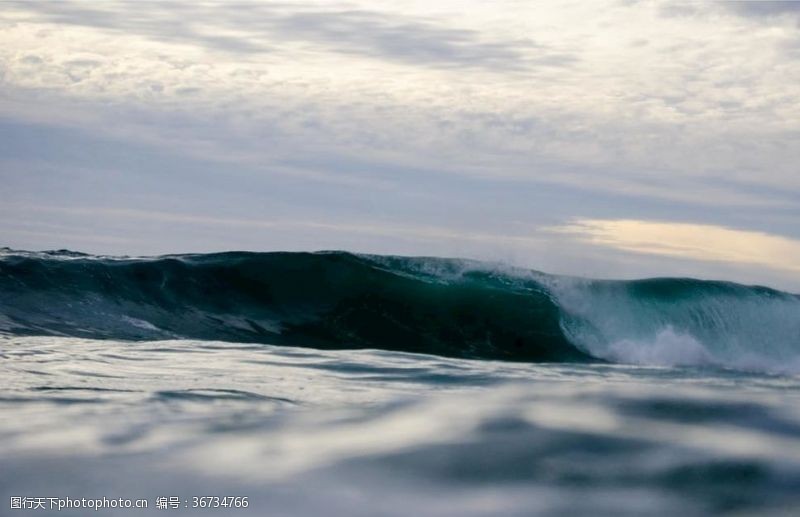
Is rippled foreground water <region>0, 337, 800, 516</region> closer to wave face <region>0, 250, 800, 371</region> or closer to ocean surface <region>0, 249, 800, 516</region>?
ocean surface <region>0, 249, 800, 516</region>

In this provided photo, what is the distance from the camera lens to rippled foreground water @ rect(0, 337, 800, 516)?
2.21m

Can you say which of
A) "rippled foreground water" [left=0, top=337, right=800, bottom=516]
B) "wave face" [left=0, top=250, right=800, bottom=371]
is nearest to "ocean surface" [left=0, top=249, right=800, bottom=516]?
"rippled foreground water" [left=0, top=337, right=800, bottom=516]

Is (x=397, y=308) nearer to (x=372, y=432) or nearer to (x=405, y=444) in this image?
(x=372, y=432)

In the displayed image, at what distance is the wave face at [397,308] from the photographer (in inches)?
434

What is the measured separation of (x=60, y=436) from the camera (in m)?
3.09

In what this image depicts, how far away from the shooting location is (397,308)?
13.1 meters

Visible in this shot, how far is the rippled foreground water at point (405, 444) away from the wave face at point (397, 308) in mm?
5674

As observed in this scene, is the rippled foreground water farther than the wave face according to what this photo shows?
No

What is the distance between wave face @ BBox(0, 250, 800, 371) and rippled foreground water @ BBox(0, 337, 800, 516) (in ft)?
18.6

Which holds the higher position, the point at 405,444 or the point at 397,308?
the point at 397,308

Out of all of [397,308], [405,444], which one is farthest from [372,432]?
[397,308]

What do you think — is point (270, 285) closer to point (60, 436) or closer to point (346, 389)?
point (346, 389)

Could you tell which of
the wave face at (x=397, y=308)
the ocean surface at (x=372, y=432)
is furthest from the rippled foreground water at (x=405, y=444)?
the wave face at (x=397, y=308)

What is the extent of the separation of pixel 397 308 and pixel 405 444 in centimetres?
1036
